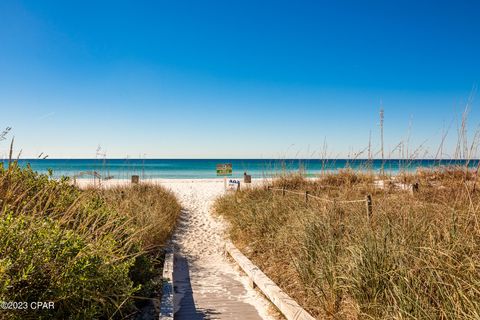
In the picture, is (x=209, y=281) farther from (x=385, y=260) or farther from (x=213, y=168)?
(x=213, y=168)

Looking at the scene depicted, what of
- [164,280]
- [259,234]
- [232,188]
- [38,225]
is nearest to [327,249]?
[164,280]

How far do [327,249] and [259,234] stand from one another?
8.82ft

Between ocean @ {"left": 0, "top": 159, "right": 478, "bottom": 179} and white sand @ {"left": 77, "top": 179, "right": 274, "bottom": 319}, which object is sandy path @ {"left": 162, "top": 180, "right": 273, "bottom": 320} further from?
ocean @ {"left": 0, "top": 159, "right": 478, "bottom": 179}

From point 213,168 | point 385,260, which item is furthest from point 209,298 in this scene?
point 213,168

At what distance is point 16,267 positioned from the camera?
2.48 meters

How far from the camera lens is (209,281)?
17.8 ft

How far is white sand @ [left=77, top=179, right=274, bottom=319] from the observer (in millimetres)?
4227

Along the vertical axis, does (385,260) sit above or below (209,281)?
above

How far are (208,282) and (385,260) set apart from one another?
2.99 m

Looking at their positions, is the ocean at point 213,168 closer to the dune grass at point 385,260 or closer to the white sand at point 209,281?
the dune grass at point 385,260

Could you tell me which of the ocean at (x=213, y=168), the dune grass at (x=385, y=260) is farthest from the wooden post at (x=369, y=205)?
the ocean at (x=213, y=168)

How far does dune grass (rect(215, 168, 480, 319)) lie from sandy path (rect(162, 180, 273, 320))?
0.51 meters

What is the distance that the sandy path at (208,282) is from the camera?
166 inches

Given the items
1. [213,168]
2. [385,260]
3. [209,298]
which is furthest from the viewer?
[213,168]
